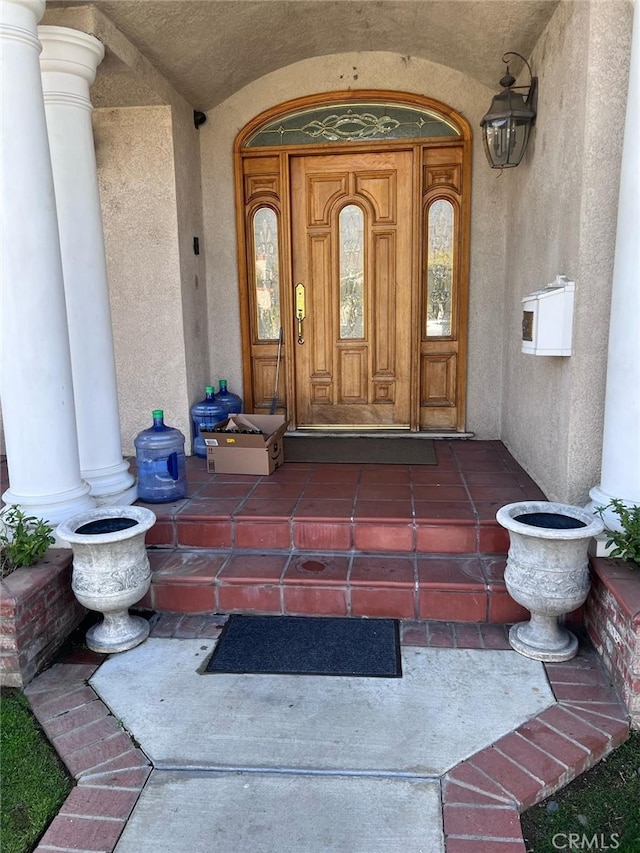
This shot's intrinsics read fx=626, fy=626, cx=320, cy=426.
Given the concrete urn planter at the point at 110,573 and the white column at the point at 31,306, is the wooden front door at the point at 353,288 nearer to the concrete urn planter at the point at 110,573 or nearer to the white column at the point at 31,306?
the white column at the point at 31,306

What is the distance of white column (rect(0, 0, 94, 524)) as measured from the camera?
2855 mm

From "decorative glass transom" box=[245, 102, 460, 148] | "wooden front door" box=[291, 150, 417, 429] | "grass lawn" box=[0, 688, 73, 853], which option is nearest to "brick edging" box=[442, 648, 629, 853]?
"grass lawn" box=[0, 688, 73, 853]

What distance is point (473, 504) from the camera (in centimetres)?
360

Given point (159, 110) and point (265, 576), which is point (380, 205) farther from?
point (265, 576)

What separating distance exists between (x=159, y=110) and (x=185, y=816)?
169 inches

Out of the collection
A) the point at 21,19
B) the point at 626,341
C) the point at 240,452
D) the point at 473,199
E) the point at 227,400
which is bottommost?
the point at 240,452

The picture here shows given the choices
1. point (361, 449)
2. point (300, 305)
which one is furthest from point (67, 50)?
point (361, 449)

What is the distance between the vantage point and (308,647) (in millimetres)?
2904

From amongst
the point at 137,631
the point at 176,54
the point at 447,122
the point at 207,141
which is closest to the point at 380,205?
the point at 447,122

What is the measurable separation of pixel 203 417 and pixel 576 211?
2958mm

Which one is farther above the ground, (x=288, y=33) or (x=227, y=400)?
(x=288, y=33)

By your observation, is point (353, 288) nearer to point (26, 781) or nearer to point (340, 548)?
point (340, 548)

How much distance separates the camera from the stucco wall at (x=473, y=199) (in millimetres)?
4742

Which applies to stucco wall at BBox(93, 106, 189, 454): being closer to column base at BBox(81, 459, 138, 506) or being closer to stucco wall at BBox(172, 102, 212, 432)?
stucco wall at BBox(172, 102, 212, 432)
